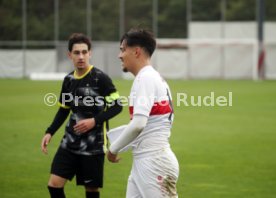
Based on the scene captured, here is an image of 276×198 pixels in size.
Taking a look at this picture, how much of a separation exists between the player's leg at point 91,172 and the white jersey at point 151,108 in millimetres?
1742

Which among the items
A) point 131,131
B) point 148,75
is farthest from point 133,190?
point 148,75

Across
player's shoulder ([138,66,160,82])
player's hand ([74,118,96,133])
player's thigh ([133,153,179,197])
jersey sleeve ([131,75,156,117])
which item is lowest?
player's thigh ([133,153,179,197])

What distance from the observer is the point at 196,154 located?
13188 mm

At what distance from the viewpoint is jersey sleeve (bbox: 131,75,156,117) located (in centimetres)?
513

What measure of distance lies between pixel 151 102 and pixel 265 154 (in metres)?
8.25

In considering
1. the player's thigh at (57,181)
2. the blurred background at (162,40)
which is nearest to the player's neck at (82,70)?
the player's thigh at (57,181)

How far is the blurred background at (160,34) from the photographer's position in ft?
171

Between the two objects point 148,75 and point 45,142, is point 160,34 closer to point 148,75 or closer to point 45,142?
point 45,142

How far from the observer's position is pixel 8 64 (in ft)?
172

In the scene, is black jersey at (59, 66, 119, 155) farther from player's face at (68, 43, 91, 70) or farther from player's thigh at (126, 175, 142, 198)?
player's thigh at (126, 175, 142, 198)

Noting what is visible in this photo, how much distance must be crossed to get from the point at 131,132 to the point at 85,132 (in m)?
1.95

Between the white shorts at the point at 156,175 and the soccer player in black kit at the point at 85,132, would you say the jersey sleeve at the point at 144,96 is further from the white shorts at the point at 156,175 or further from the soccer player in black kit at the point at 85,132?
the soccer player in black kit at the point at 85,132

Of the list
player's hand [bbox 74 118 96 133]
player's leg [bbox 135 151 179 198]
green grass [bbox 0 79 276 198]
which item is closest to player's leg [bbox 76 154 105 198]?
player's hand [bbox 74 118 96 133]

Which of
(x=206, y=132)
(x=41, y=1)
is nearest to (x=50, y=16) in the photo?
(x=41, y=1)
